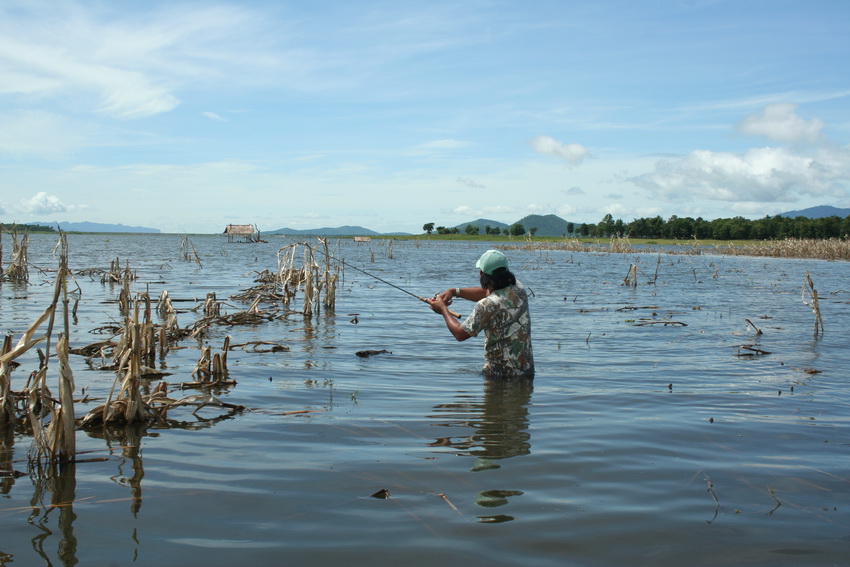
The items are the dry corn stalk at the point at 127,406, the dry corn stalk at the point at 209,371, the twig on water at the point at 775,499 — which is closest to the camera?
the twig on water at the point at 775,499

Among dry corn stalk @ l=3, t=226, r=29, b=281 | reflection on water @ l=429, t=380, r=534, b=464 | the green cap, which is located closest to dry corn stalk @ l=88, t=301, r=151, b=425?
reflection on water @ l=429, t=380, r=534, b=464

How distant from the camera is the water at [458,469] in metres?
3.93

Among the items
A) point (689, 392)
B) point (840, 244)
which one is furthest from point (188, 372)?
point (840, 244)

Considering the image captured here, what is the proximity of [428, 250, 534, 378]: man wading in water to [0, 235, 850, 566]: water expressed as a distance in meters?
0.29

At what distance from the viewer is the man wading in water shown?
312 inches

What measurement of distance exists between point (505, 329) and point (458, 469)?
10.9ft

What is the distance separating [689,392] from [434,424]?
3.83 meters

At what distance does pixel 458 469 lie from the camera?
5.20m

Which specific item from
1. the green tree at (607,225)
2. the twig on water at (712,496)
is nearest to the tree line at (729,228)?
the green tree at (607,225)

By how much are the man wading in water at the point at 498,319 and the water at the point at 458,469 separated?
0.29 meters

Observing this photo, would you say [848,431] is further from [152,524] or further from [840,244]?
[840,244]

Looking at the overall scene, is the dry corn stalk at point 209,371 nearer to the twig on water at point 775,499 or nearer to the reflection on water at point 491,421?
the reflection on water at point 491,421

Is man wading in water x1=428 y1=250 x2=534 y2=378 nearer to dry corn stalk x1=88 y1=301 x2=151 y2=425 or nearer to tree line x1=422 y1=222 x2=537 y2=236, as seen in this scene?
dry corn stalk x1=88 y1=301 x2=151 y2=425

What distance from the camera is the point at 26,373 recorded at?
27.6 ft
